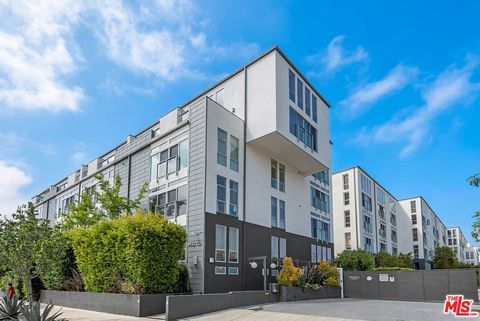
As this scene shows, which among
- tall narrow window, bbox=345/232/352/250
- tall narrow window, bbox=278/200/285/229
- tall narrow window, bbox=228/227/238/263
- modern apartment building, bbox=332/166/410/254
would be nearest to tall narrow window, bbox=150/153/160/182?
tall narrow window, bbox=228/227/238/263

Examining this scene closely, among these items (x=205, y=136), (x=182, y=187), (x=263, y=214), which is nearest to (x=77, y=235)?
(x=182, y=187)

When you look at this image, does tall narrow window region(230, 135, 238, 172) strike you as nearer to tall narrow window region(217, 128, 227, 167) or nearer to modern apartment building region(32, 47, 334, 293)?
modern apartment building region(32, 47, 334, 293)

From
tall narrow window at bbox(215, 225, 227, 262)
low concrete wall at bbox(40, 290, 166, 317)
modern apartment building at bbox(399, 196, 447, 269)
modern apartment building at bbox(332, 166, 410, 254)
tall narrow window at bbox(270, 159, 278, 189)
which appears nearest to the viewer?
low concrete wall at bbox(40, 290, 166, 317)

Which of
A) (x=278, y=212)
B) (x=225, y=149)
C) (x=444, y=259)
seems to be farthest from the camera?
(x=444, y=259)


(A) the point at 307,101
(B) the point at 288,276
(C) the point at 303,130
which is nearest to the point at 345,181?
(A) the point at 307,101

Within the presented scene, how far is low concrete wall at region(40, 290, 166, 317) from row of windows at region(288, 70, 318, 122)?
46.5 feet

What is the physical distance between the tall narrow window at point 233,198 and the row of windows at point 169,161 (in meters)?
2.75

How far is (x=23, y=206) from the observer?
54.5ft

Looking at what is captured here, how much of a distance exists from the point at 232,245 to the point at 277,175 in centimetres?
638

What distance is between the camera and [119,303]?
57.2 ft

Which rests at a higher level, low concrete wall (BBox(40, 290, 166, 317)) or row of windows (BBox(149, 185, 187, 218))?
row of windows (BBox(149, 185, 187, 218))

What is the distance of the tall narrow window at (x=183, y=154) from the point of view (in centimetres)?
2295

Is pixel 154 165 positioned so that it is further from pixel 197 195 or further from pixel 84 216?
pixel 197 195

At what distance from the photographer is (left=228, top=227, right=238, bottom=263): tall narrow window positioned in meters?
21.8
